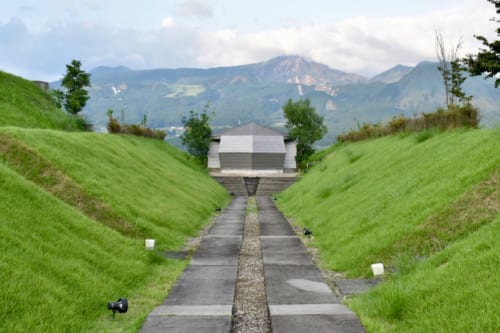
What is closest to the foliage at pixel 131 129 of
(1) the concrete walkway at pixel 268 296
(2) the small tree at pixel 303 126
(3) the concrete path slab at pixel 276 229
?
(3) the concrete path slab at pixel 276 229

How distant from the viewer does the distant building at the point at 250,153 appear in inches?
2142

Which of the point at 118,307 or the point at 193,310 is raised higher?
the point at 118,307

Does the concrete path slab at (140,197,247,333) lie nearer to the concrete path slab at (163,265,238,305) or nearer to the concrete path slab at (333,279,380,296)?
the concrete path slab at (163,265,238,305)

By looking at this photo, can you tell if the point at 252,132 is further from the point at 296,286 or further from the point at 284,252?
the point at 296,286

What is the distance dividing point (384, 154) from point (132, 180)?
11514 millimetres

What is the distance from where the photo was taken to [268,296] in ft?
26.1

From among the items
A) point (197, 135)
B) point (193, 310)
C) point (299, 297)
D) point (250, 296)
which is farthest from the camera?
point (197, 135)

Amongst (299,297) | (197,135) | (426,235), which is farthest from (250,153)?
(299,297)

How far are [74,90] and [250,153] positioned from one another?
22160 mm

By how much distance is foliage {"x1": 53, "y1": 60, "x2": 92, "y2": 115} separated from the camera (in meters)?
38.2

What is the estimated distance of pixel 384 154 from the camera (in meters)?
20.5

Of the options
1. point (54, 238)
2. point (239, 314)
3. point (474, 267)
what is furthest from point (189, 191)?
point (474, 267)

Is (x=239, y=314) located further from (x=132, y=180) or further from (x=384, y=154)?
(x=384, y=154)

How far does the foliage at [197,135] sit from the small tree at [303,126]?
38.6 feet
